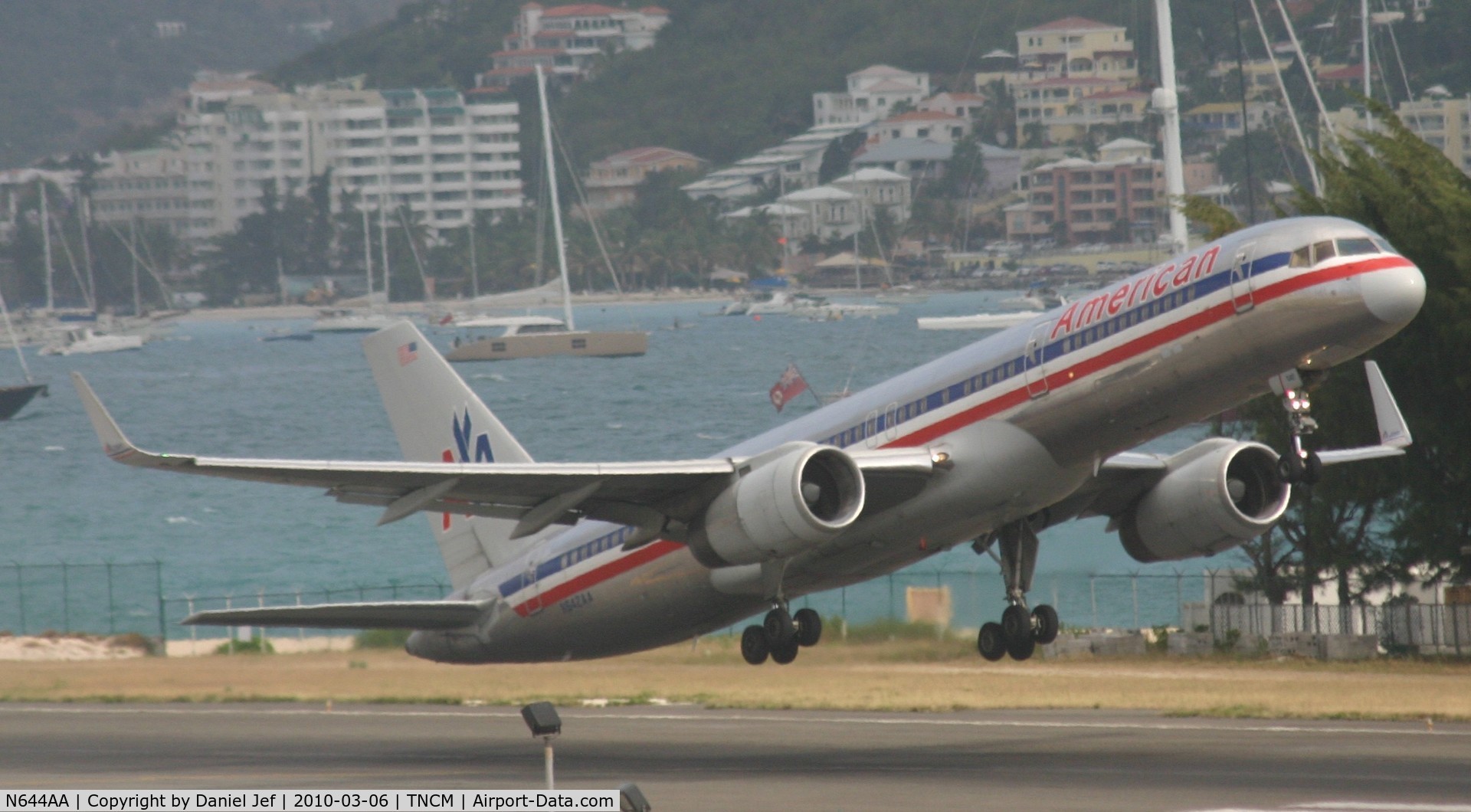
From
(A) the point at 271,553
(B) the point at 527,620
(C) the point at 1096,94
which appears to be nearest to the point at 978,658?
(B) the point at 527,620

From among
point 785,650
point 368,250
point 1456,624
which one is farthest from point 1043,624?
point 368,250

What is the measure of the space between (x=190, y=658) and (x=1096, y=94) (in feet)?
428

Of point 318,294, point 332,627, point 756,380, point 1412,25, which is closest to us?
point 332,627

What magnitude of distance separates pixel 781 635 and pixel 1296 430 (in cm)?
878

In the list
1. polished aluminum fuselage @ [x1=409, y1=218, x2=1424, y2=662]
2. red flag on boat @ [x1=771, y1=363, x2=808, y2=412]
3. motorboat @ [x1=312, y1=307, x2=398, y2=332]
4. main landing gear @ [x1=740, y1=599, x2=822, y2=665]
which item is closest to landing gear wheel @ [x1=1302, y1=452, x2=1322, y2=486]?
polished aluminum fuselage @ [x1=409, y1=218, x2=1424, y2=662]

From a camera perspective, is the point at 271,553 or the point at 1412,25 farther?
the point at 1412,25

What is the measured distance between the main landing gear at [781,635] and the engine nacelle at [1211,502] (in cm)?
597

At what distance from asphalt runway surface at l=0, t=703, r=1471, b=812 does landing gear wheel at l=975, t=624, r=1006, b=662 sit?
171 centimetres

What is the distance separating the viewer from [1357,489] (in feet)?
166

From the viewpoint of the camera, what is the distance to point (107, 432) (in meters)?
26.3

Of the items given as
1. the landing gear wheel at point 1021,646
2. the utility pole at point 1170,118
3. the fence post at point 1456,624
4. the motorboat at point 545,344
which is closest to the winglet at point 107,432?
the landing gear wheel at point 1021,646

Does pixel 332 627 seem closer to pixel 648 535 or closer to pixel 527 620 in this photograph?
pixel 527 620

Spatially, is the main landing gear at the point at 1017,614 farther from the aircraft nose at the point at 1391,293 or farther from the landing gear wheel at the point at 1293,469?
the aircraft nose at the point at 1391,293

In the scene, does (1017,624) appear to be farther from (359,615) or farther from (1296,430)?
(359,615)
